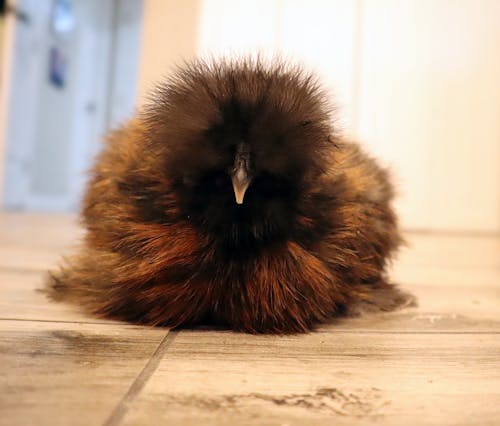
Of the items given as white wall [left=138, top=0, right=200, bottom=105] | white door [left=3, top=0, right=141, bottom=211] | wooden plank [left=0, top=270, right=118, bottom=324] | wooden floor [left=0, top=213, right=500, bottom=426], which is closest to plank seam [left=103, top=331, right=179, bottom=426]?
wooden floor [left=0, top=213, right=500, bottom=426]

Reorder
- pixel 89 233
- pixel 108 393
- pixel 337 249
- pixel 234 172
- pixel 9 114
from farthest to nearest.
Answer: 1. pixel 9 114
2. pixel 89 233
3. pixel 337 249
4. pixel 234 172
5. pixel 108 393

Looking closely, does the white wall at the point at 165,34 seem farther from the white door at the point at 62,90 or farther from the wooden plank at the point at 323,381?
the wooden plank at the point at 323,381

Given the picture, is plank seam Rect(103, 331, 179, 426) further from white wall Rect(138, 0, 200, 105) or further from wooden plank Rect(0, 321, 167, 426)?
white wall Rect(138, 0, 200, 105)

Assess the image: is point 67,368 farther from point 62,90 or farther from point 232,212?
point 62,90

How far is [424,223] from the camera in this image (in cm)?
320

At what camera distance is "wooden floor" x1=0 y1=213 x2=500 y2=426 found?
44cm

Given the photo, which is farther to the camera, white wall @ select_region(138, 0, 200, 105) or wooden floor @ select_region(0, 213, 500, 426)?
white wall @ select_region(138, 0, 200, 105)

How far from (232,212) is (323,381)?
23cm

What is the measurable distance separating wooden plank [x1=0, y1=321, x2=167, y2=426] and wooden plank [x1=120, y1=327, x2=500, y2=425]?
30 millimetres

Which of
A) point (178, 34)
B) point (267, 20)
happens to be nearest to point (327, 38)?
point (267, 20)

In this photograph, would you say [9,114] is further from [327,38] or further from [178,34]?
[327,38]

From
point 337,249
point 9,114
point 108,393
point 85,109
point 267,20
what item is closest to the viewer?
point 108,393

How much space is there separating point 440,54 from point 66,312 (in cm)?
289

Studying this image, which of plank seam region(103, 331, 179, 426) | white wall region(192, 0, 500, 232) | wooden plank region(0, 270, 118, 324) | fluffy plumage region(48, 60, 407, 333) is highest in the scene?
white wall region(192, 0, 500, 232)
